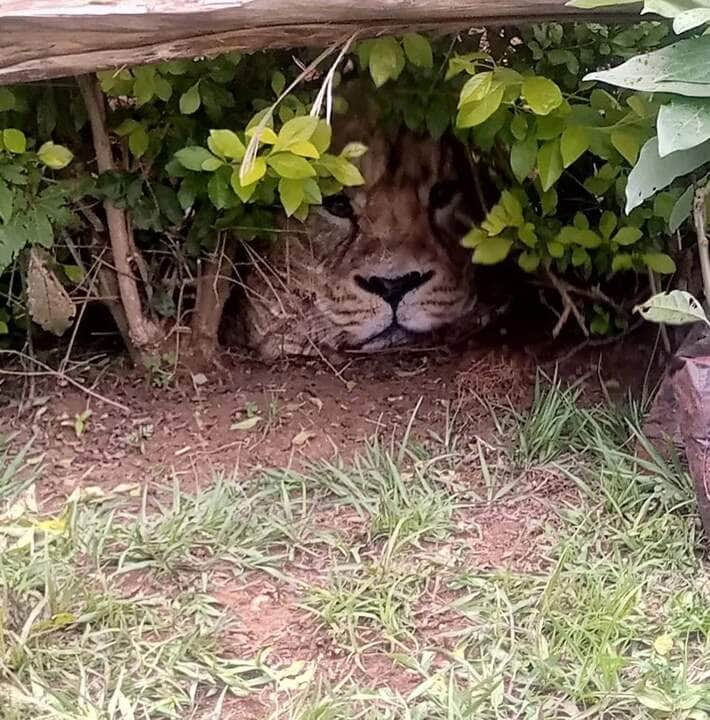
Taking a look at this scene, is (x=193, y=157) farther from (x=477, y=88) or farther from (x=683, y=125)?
(x=683, y=125)

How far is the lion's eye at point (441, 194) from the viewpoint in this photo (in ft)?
8.34

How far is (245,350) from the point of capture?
2576 mm

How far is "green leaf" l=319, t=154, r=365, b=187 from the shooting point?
196 cm

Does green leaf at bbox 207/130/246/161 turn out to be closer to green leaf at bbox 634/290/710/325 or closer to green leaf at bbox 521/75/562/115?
green leaf at bbox 521/75/562/115

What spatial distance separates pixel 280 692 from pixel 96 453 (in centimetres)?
79

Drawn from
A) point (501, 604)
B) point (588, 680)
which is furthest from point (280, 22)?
point (588, 680)

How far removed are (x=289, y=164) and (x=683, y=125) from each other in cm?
62

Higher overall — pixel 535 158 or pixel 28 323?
pixel 535 158

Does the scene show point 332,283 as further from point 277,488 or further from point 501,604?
point 501,604

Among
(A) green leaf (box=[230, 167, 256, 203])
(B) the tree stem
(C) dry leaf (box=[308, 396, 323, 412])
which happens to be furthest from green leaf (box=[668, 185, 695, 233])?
(B) the tree stem

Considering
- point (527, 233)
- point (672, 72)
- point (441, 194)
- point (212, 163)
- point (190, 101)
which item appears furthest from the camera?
point (441, 194)

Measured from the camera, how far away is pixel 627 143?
1865 mm

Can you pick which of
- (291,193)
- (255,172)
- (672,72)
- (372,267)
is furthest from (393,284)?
(672,72)

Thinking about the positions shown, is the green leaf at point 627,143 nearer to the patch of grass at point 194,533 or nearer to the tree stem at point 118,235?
the patch of grass at point 194,533
